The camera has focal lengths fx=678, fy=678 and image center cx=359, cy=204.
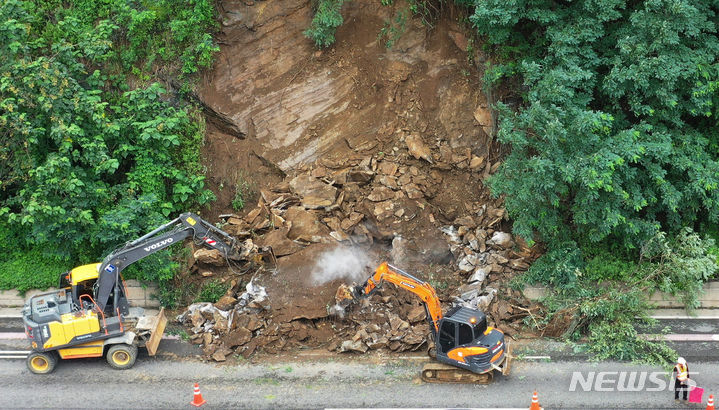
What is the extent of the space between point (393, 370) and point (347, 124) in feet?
29.0

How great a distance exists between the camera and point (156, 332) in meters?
16.9

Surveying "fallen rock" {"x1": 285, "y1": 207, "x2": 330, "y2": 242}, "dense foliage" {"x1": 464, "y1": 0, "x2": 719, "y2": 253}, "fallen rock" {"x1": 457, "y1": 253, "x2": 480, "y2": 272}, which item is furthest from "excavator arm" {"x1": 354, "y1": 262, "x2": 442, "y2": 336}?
"dense foliage" {"x1": 464, "y1": 0, "x2": 719, "y2": 253}

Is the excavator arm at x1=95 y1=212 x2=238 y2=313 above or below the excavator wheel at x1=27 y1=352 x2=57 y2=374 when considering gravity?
above

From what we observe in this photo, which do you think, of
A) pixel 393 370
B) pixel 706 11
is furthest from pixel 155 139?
pixel 706 11

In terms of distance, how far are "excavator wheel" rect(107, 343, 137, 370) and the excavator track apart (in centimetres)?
705

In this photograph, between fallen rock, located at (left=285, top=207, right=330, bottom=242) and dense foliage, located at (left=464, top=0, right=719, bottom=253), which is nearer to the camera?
dense foliage, located at (left=464, top=0, right=719, bottom=253)

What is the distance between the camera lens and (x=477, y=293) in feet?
60.9

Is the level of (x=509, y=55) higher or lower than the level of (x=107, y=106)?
higher

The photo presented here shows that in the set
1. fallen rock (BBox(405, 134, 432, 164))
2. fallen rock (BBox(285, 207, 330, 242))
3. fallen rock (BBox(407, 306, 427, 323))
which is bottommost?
fallen rock (BBox(407, 306, 427, 323))

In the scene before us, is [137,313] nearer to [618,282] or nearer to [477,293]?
[477,293]

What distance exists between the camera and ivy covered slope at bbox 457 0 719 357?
57.4 feet

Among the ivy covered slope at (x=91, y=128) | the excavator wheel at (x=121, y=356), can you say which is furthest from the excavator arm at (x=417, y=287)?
the ivy covered slope at (x=91, y=128)

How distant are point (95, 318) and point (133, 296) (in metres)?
3.61

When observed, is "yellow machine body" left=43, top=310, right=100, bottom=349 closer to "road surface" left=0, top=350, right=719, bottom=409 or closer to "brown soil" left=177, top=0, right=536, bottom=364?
"road surface" left=0, top=350, right=719, bottom=409
